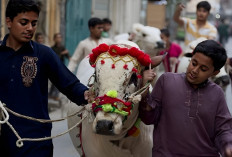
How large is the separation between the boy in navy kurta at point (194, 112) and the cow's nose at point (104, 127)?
0.37m

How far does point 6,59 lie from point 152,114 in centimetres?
113

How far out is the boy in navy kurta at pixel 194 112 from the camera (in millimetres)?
3594

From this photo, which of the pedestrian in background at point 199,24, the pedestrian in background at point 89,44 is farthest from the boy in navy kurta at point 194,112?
the pedestrian in background at point 89,44

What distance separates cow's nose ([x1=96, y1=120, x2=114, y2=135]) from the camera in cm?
344

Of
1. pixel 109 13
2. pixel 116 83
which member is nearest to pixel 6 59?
pixel 116 83

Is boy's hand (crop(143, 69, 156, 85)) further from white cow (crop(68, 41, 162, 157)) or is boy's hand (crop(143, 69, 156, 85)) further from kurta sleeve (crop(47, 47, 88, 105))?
kurta sleeve (crop(47, 47, 88, 105))

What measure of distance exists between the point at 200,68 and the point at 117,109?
2.17 feet

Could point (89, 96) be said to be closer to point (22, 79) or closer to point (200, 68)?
point (22, 79)

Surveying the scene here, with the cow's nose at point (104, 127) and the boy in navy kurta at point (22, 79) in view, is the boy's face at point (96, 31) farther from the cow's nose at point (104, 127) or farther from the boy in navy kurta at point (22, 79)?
the cow's nose at point (104, 127)

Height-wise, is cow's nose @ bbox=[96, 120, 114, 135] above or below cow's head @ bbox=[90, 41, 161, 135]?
below

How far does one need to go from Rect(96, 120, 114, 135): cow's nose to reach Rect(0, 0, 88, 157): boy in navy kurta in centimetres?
48

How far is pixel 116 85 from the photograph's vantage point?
369cm

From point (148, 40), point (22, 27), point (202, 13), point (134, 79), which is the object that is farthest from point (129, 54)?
point (202, 13)

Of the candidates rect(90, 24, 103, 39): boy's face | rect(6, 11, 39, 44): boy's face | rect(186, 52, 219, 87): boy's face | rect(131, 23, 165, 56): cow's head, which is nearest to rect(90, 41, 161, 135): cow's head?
rect(186, 52, 219, 87): boy's face
